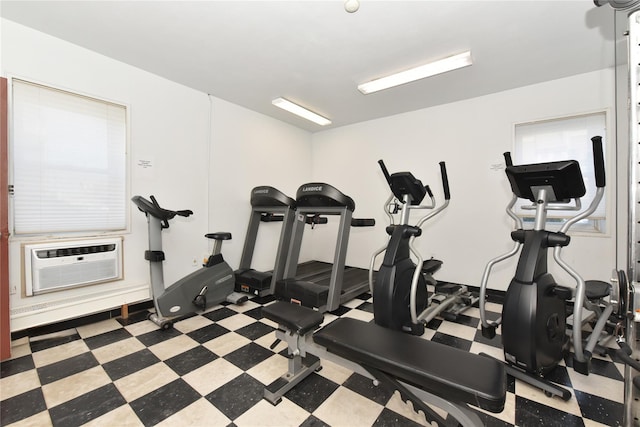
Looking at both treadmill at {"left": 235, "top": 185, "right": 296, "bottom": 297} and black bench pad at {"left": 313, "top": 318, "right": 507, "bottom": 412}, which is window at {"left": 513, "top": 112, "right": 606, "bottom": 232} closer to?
black bench pad at {"left": 313, "top": 318, "right": 507, "bottom": 412}

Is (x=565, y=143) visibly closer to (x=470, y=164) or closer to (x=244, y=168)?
(x=470, y=164)

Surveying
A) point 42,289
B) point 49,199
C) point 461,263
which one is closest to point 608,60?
point 461,263

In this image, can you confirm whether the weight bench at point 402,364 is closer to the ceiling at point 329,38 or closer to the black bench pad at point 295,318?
the black bench pad at point 295,318

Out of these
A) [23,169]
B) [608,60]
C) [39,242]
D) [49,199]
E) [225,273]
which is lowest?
[225,273]

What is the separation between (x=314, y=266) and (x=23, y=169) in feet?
12.8

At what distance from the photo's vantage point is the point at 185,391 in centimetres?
172

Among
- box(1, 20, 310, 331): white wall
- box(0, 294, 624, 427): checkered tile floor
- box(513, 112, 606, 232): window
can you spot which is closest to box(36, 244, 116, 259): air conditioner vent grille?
box(1, 20, 310, 331): white wall

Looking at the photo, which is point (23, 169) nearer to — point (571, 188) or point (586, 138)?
point (571, 188)

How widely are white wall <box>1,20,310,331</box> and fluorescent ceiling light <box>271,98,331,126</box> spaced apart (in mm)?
665

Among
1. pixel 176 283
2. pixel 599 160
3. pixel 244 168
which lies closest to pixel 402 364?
pixel 599 160

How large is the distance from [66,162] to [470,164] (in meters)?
4.82

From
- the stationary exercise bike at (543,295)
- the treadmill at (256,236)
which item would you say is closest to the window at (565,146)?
the stationary exercise bike at (543,295)

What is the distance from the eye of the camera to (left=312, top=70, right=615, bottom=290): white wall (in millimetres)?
3018

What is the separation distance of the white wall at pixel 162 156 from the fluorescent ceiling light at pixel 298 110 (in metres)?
0.66
